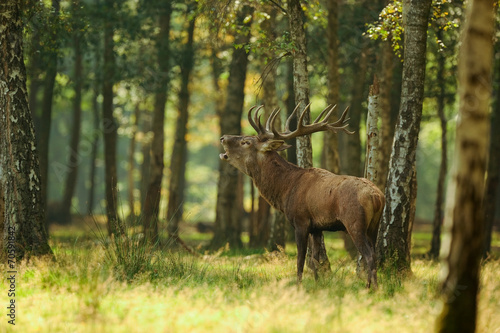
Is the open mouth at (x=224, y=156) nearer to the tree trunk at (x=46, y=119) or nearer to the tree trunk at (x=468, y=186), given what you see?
the tree trunk at (x=468, y=186)

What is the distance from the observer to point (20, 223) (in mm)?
10398

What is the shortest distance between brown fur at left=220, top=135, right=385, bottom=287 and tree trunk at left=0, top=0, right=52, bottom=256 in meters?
3.27

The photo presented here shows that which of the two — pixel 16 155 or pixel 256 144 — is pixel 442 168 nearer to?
pixel 256 144

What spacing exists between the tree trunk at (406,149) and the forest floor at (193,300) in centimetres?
71

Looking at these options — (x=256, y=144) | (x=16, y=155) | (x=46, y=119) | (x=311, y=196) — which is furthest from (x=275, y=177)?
(x=46, y=119)

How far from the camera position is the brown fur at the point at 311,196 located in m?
8.79

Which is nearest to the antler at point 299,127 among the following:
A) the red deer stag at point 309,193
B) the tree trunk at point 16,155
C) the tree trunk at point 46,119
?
the red deer stag at point 309,193

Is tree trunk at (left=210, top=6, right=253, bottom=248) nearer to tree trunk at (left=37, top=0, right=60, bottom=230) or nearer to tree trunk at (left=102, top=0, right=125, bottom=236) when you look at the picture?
tree trunk at (left=102, top=0, right=125, bottom=236)

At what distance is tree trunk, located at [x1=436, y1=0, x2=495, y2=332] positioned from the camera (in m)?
5.39

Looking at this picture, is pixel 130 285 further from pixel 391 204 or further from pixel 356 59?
pixel 356 59

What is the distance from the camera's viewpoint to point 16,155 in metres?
10.5

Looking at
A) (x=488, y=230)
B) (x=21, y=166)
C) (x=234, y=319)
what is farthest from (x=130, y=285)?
(x=488, y=230)

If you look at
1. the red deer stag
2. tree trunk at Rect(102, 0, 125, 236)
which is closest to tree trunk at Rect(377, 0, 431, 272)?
the red deer stag

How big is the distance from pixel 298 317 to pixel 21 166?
20.0 feet
